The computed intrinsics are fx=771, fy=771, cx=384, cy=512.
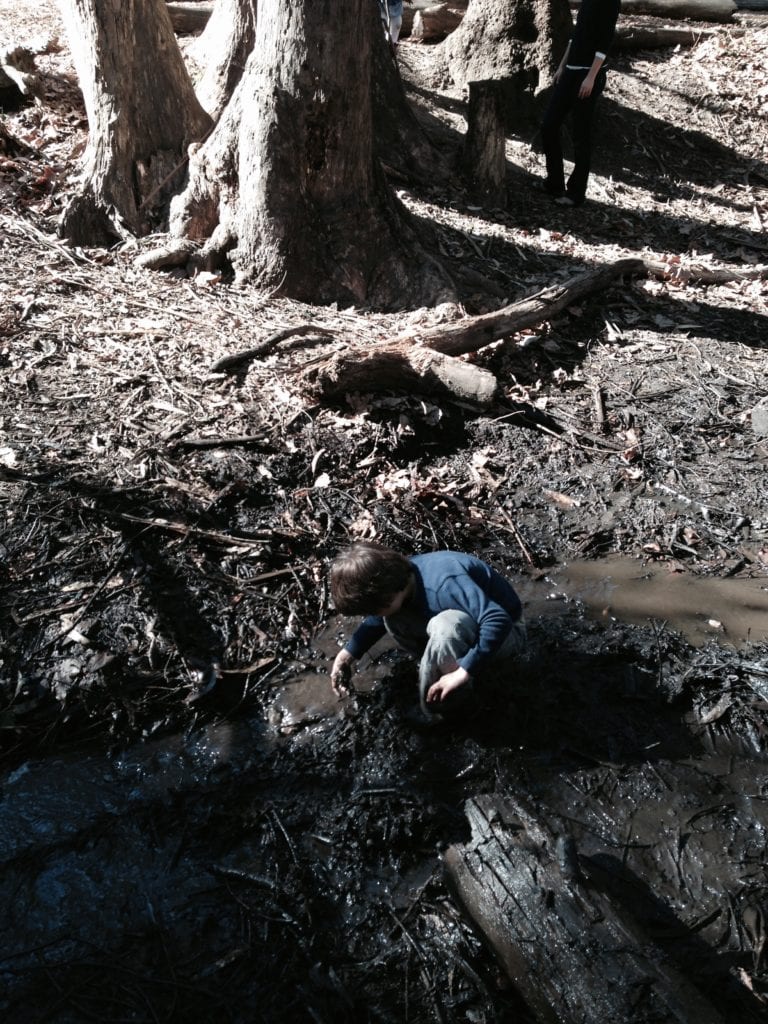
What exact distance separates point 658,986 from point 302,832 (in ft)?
4.73

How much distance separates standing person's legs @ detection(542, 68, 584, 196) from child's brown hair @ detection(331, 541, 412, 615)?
7053mm

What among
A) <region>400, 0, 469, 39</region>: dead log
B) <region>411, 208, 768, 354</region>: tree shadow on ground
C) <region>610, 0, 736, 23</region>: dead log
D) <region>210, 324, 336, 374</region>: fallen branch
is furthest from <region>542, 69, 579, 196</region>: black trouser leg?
<region>610, 0, 736, 23</region>: dead log

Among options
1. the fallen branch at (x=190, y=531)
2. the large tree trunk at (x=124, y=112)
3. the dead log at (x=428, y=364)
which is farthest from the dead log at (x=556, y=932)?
the large tree trunk at (x=124, y=112)

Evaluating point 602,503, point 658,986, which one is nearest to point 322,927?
point 658,986

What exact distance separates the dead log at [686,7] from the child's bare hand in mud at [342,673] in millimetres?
12988

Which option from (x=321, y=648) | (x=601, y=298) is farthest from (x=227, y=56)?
(x=321, y=648)

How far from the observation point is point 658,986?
2281 mm

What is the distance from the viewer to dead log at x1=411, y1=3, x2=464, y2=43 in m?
11.1

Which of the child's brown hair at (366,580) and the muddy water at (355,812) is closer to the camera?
the muddy water at (355,812)

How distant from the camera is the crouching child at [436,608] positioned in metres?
3.13

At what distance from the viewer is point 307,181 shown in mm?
5957

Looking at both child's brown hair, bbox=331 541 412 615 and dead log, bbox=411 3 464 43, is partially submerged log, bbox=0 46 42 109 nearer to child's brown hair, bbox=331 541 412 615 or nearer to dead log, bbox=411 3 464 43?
dead log, bbox=411 3 464 43

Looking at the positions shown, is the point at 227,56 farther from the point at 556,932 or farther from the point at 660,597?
the point at 556,932

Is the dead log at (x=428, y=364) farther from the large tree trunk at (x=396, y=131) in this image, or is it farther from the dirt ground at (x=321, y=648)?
the large tree trunk at (x=396, y=131)
